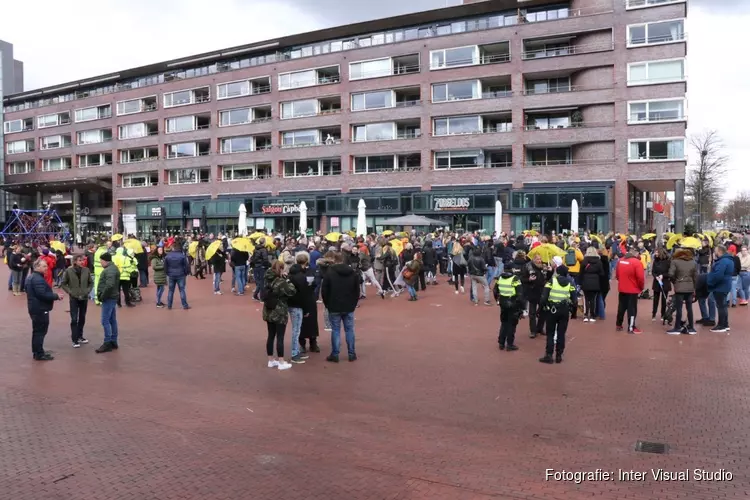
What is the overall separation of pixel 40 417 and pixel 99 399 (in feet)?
2.49

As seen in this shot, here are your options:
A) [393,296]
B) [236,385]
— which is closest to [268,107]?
[393,296]

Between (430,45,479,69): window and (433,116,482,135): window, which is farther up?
(430,45,479,69): window

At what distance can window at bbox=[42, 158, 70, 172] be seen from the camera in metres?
65.6

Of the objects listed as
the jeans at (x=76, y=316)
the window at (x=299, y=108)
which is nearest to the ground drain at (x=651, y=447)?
the jeans at (x=76, y=316)

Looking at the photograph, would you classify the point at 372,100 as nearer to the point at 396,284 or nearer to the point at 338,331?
the point at 396,284

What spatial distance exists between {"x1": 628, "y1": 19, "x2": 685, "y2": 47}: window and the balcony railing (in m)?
1.49

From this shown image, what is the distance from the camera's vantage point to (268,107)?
51.2 metres

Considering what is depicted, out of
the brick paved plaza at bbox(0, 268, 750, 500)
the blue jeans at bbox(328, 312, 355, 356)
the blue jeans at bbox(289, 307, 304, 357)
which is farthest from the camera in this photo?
the blue jeans at bbox(328, 312, 355, 356)

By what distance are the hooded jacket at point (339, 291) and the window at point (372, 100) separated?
38142 mm

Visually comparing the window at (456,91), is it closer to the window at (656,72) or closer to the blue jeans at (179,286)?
the window at (656,72)

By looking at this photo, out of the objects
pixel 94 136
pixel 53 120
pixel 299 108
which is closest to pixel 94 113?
pixel 94 136

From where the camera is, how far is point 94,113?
62281mm

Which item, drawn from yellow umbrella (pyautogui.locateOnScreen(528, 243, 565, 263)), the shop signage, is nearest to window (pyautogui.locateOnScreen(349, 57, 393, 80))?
the shop signage

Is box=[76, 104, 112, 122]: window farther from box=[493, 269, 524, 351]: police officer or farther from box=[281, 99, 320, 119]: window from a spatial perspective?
box=[493, 269, 524, 351]: police officer
